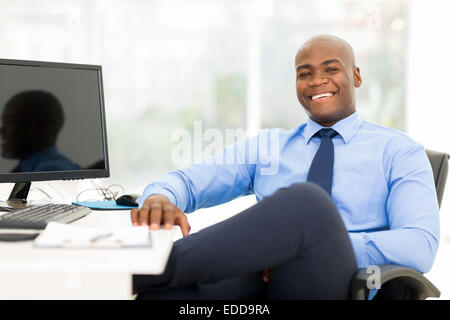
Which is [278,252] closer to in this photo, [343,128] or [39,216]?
[39,216]

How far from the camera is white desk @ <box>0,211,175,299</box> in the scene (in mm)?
875

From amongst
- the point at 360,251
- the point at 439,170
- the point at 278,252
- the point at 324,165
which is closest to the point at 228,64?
the point at 324,165

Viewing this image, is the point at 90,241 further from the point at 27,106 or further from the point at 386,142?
the point at 386,142

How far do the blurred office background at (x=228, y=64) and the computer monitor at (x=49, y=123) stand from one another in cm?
206

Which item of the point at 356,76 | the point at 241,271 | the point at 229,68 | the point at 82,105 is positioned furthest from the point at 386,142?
the point at 229,68

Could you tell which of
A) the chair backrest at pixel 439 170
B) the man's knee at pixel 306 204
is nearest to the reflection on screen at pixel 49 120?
the man's knee at pixel 306 204

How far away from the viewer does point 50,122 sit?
1723 millimetres

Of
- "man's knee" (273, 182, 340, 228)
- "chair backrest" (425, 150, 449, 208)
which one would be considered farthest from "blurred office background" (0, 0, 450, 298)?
"man's knee" (273, 182, 340, 228)

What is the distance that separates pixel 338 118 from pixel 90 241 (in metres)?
1.18

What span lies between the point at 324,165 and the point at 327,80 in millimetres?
361

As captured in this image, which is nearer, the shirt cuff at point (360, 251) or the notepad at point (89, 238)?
the notepad at point (89, 238)

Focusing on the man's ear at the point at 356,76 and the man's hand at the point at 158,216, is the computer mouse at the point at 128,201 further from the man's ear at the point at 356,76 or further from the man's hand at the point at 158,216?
the man's ear at the point at 356,76

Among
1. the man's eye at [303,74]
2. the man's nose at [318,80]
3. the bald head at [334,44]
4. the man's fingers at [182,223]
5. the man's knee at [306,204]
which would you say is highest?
the bald head at [334,44]

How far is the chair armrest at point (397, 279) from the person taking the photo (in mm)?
1155
